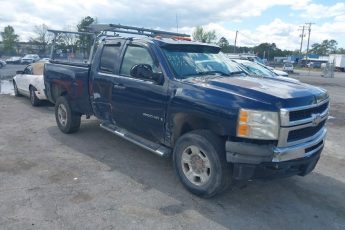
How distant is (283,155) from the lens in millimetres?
3797

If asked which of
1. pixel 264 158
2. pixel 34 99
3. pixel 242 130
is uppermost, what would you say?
pixel 242 130

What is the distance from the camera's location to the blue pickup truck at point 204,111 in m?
3.79

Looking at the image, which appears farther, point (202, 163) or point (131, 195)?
point (131, 195)

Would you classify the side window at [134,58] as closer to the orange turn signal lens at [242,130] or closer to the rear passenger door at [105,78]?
the rear passenger door at [105,78]

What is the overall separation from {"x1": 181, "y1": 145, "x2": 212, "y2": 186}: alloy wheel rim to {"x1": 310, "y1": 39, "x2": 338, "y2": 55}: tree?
139 meters

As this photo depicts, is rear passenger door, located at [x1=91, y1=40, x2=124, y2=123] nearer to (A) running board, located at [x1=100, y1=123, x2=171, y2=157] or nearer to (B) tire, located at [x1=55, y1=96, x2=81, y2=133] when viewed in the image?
(A) running board, located at [x1=100, y1=123, x2=171, y2=157]

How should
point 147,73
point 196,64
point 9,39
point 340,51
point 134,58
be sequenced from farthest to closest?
1. point 340,51
2. point 9,39
3. point 134,58
4. point 196,64
5. point 147,73

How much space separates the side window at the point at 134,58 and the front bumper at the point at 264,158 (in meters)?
1.80

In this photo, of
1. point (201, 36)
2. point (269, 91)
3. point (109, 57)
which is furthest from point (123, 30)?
point (201, 36)

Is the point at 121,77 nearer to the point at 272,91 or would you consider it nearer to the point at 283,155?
the point at 272,91

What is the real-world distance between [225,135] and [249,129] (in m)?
0.33

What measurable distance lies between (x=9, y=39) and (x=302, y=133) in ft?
263

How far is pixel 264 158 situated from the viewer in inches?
148

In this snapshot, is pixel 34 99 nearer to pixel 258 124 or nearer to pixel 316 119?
pixel 258 124
